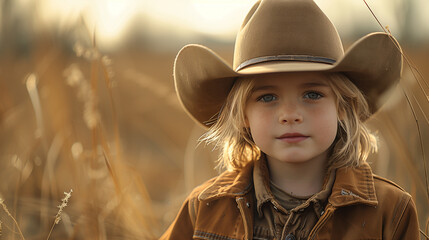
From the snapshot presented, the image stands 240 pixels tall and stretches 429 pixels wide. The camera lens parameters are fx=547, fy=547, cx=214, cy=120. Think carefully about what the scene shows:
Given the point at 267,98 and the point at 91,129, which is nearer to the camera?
the point at 267,98

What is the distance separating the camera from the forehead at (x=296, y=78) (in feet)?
5.79

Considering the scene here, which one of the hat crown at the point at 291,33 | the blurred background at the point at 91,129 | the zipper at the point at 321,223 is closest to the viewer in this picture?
the zipper at the point at 321,223

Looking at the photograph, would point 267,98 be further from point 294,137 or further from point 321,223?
point 321,223

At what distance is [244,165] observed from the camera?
6.72 feet

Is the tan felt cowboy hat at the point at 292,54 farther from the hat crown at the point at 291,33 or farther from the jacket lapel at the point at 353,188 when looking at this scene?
the jacket lapel at the point at 353,188

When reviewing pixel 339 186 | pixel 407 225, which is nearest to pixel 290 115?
pixel 339 186

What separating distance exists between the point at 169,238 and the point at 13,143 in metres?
1.37

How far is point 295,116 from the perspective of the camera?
1725 mm

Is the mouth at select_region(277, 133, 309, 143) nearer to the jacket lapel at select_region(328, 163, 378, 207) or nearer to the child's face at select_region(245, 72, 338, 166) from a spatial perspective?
the child's face at select_region(245, 72, 338, 166)

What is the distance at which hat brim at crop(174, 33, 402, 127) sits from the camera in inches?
67.4

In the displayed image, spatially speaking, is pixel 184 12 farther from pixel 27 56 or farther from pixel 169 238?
pixel 169 238

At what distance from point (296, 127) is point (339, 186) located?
0.24m

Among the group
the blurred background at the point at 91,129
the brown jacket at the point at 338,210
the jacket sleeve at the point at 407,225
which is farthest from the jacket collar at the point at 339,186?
the blurred background at the point at 91,129

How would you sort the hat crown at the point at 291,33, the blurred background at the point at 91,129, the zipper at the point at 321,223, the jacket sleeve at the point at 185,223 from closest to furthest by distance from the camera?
the zipper at the point at 321,223 → the hat crown at the point at 291,33 → the jacket sleeve at the point at 185,223 → the blurred background at the point at 91,129
